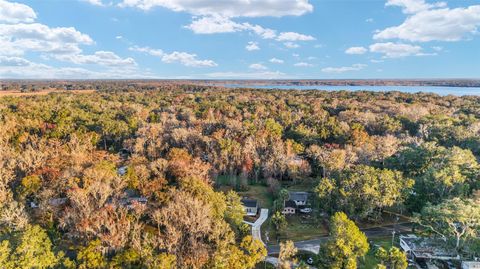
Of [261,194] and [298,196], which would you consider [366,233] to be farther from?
[261,194]

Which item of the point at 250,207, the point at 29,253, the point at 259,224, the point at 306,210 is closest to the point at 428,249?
the point at 306,210

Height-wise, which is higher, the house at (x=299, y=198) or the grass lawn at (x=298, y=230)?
the house at (x=299, y=198)

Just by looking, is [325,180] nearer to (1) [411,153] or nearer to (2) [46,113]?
(1) [411,153]

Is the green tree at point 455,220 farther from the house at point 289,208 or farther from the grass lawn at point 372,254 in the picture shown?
the house at point 289,208

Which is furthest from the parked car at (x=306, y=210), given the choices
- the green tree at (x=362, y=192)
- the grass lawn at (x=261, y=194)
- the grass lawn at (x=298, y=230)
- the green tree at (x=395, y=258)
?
the green tree at (x=395, y=258)

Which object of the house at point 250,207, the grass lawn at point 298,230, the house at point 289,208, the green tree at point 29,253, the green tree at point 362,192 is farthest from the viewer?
the house at point 289,208

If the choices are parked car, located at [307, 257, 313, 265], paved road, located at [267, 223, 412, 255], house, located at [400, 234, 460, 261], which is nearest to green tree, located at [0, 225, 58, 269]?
paved road, located at [267, 223, 412, 255]

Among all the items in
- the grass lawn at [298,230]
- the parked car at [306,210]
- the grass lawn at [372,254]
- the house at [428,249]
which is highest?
the house at [428,249]
